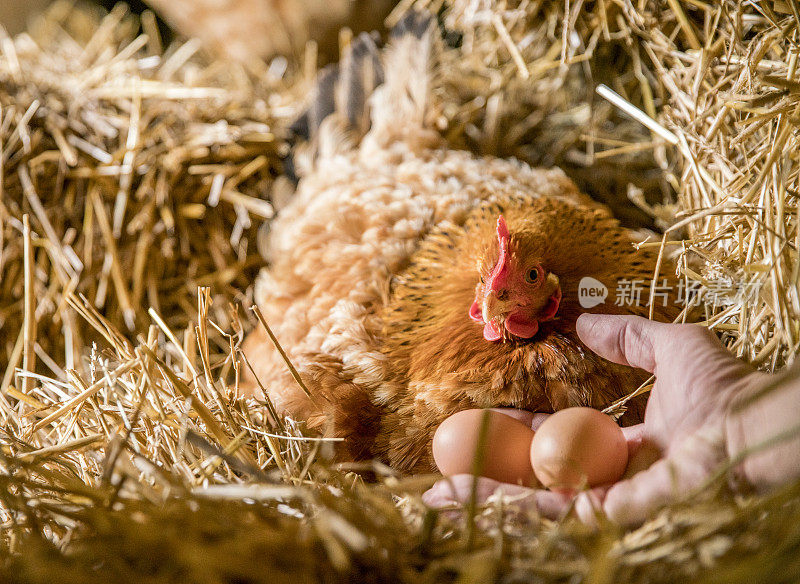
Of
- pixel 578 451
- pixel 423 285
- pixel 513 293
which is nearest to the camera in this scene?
pixel 578 451

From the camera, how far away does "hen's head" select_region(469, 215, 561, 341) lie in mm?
804

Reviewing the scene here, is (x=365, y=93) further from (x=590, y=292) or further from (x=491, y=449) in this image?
(x=491, y=449)

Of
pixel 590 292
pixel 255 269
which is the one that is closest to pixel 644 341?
pixel 590 292

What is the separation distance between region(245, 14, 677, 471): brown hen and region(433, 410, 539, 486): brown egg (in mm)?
69

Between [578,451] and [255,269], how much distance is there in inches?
47.6

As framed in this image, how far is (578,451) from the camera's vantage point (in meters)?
0.69

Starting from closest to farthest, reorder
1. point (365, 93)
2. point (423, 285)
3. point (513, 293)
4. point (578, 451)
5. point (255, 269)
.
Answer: point (578, 451) → point (513, 293) → point (423, 285) → point (365, 93) → point (255, 269)

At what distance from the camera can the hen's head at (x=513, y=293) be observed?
2.64ft

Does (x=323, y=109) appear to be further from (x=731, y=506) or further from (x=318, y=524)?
(x=731, y=506)

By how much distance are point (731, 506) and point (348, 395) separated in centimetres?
59

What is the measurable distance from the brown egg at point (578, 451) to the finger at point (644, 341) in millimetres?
116

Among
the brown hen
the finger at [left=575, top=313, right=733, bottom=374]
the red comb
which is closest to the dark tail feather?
the brown hen

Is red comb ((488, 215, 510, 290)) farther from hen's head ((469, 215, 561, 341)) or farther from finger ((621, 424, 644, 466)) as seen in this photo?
finger ((621, 424, 644, 466))

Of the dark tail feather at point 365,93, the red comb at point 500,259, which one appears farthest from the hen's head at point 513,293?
the dark tail feather at point 365,93
